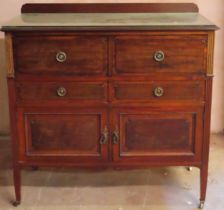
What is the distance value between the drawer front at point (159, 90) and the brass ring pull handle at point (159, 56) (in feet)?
0.35

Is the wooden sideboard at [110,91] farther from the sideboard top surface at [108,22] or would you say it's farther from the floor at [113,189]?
the floor at [113,189]

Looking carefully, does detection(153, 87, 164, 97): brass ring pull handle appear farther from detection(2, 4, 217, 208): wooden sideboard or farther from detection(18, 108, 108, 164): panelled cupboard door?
detection(18, 108, 108, 164): panelled cupboard door

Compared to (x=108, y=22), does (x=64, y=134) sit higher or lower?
lower

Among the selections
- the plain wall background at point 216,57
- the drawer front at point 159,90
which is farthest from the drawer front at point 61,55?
the plain wall background at point 216,57

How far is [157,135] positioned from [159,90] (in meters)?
0.22

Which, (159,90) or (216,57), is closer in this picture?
(159,90)

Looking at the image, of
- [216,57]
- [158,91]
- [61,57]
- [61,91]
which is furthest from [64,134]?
[216,57]

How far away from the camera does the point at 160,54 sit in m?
1.91

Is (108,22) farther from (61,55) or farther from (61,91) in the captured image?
(61,91)

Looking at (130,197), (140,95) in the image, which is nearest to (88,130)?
(140,95)

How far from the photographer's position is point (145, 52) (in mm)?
1910

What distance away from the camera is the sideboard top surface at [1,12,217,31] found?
1.86 meters

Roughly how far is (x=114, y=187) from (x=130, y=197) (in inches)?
5.1

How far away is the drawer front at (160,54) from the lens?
1892mm
